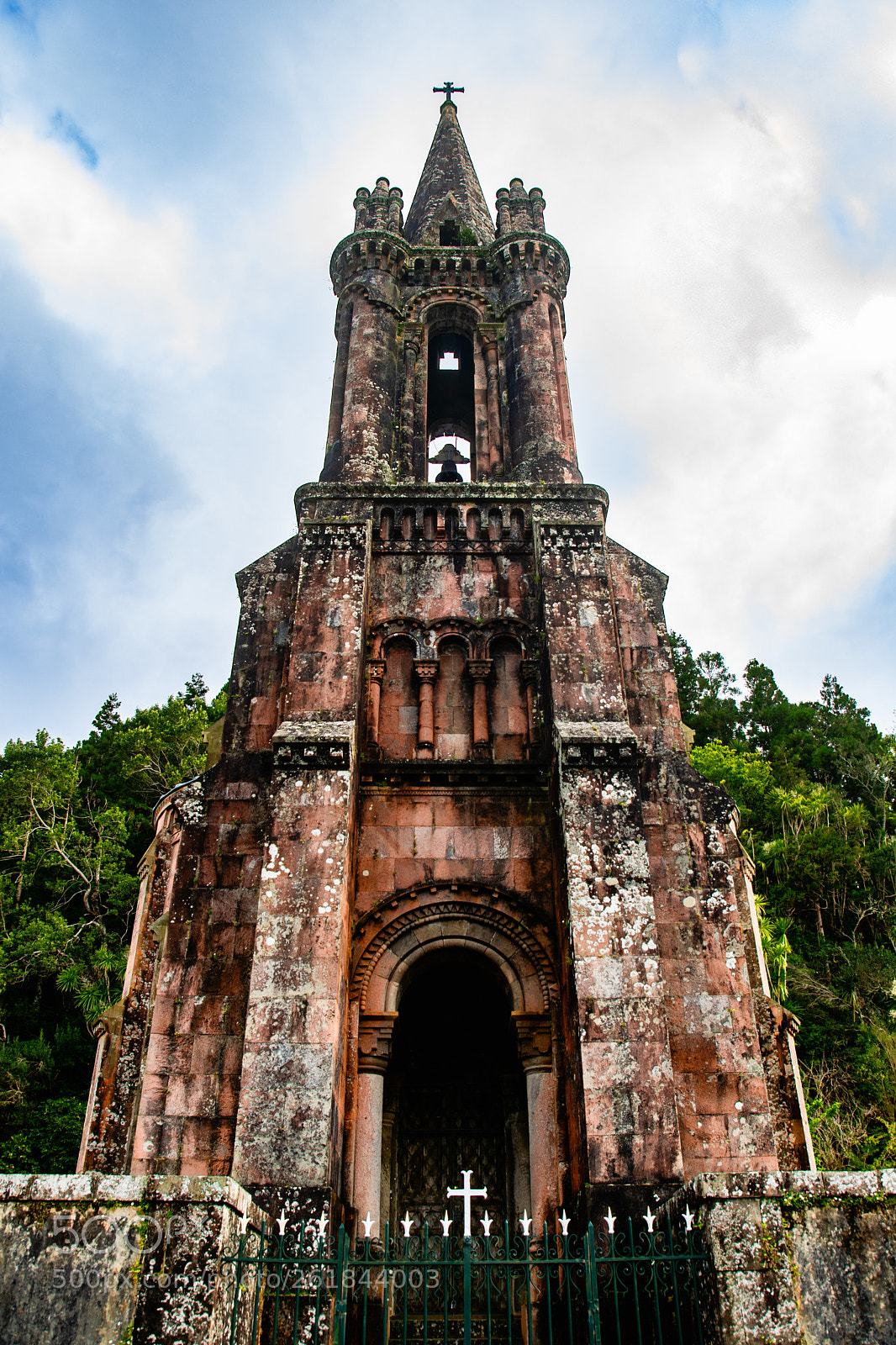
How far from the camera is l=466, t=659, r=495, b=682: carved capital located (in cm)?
1288

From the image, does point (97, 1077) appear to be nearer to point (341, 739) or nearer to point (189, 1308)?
point (341, 739)

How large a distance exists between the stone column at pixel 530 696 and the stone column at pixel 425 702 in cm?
118

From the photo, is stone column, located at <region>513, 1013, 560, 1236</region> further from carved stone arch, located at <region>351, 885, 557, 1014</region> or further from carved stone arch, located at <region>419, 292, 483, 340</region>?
carved stone arch, located at <region>419, 292, 483, 340</region>

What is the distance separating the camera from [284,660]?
42.8 feet

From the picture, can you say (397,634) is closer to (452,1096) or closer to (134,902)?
(452,1096)

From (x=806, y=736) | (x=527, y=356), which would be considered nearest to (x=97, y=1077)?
(x=527, y=356)

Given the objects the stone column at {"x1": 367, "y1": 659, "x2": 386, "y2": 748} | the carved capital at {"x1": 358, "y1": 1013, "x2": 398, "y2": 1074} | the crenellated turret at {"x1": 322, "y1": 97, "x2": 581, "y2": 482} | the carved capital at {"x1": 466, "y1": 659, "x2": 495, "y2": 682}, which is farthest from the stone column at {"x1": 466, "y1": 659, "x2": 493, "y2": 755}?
the crenellated turret at {"x1": 322, "y1": 97, "x2": 581, "y2": 482}

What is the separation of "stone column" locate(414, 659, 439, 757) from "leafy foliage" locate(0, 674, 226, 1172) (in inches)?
613

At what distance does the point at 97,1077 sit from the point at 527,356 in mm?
13043

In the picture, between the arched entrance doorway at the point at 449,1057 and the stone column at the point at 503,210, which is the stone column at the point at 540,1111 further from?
the stone column at the point at 503,210

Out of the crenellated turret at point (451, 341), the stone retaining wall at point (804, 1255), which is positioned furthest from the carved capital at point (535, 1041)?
the crenellated turret at point (451, 341)

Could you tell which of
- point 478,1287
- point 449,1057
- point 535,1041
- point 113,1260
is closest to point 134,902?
point 449,1057

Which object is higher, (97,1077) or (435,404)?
(435,404)

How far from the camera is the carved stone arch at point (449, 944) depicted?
1079cm
